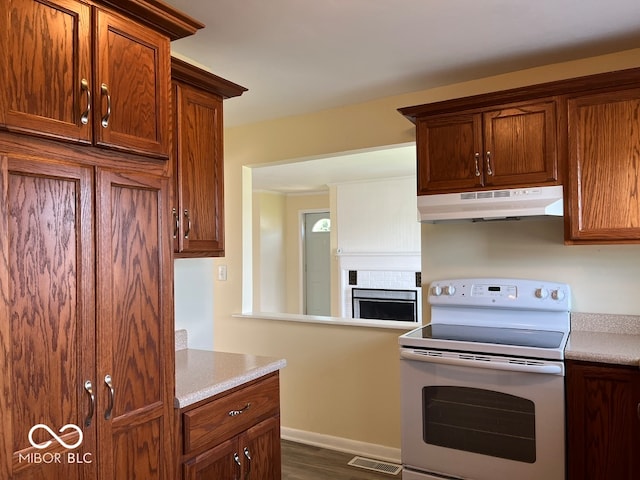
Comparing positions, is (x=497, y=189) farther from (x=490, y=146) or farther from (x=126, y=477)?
(x=126, y=477)

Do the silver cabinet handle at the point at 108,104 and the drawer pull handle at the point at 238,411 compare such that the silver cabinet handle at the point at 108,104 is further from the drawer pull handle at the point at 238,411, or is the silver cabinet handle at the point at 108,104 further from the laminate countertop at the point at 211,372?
the drawer pull handle at the point at 238,411

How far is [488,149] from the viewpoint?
8.68 ft

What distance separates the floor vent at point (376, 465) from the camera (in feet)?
10.2

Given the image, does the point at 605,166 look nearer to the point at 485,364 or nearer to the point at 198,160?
the point at 485,364

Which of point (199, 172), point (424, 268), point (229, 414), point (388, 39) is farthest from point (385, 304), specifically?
point (229, 414)

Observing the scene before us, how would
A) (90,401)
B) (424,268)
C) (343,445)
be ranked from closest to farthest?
(90,401) < (424,268) < (343,445)

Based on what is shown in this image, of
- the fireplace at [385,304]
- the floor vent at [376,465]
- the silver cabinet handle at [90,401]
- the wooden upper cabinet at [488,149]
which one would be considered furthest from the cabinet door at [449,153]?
the fireplace at [385,304]

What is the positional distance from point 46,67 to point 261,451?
1.64m

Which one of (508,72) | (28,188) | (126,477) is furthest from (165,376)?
(508,72)

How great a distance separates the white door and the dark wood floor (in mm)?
4103

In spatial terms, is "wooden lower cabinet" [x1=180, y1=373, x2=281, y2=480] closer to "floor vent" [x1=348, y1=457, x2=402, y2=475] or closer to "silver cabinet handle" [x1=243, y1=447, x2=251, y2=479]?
"silver cabinet handle" [x1=243, y1=447, x2=251, y2=479]

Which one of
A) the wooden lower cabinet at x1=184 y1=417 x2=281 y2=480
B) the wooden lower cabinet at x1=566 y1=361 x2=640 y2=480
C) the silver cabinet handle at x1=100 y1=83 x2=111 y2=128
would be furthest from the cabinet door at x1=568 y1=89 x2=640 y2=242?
the silver cabinet handle at x1=100 y1=83 x2=111 y2=128

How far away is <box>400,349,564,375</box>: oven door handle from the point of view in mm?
2197

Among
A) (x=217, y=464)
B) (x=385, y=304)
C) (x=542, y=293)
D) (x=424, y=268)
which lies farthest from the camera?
(x=385, y=304)
